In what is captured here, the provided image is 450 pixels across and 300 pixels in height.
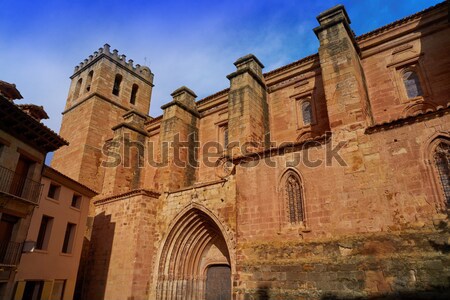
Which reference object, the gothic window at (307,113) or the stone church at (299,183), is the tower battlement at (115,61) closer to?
the stone church at (299,183)

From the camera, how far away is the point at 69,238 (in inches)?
440

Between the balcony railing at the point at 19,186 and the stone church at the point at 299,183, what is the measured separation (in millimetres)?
3306

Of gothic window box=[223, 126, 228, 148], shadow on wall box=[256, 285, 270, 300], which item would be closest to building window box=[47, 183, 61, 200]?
gothic window box=[223, 126, 228, 148]

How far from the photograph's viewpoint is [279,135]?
12070mm

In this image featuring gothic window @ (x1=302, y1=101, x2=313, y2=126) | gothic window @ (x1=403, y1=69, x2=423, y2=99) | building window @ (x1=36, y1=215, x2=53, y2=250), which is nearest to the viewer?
gothic window @ (x1=403, y1=69, x2=423, y2=99)

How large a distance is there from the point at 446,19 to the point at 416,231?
692cm

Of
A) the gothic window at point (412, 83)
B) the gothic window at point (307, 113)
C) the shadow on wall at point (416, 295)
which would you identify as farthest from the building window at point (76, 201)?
the gothic window at point (412, 83)

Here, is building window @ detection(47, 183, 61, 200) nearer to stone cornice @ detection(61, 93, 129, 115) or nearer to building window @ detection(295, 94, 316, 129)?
building window @ detection(295, 94, 316, 129)

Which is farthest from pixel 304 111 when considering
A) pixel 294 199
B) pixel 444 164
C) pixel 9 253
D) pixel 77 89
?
pixel 77 89

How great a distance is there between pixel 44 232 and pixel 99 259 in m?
2.56

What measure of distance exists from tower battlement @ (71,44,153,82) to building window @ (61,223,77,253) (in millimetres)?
13623

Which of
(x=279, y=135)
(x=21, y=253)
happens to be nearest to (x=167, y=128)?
(x=279, y=135)

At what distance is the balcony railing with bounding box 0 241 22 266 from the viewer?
8.06 m

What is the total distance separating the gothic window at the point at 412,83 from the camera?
9.79m
